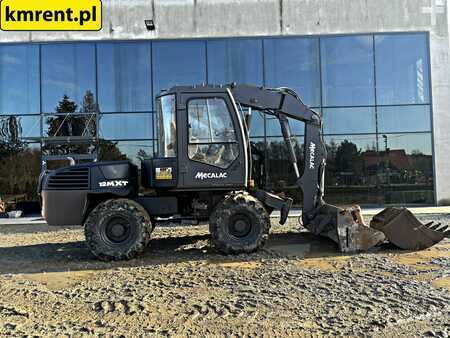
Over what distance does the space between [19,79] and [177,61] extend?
6292 millimetres

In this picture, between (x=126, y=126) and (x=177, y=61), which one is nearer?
(x=126, y=126)

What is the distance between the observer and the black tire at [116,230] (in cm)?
770

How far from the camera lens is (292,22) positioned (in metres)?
17.4

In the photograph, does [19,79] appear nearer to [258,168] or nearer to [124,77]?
[124,77]

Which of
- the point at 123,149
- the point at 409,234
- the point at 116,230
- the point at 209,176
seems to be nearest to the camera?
the point at 116,230

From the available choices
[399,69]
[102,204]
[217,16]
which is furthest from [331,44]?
[102,204]

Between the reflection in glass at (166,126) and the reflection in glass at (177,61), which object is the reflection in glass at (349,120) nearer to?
the reflection in glass at (177,61)

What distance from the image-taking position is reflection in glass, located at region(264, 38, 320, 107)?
17484 millimetres

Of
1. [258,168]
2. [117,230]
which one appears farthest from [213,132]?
[117,230]

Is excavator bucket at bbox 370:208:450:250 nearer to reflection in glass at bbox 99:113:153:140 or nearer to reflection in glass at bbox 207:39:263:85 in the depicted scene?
reflection in glass at bbox 207:39:263:85

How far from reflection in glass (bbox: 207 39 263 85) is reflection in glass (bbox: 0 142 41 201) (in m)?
7.64

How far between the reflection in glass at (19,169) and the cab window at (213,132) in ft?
38.4

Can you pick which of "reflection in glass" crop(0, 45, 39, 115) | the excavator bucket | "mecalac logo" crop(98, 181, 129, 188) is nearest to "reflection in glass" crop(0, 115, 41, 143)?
"reflection in glass" crop(0, 45, 39, 115)

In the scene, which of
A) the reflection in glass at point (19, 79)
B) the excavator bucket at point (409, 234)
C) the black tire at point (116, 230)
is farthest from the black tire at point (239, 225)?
the reflection in glass at point (19, 79)
